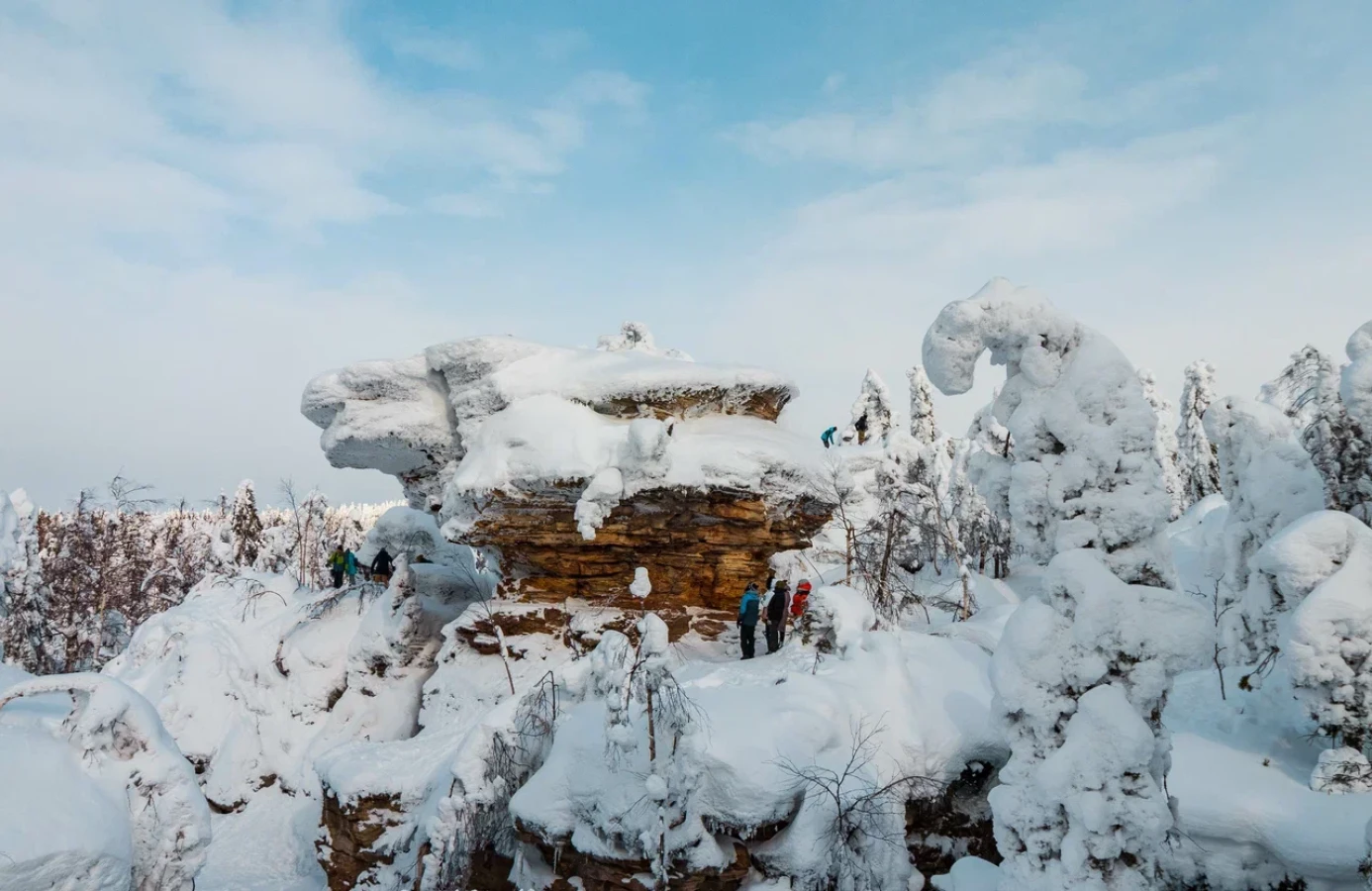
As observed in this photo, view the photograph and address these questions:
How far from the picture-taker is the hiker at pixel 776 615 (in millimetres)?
14469

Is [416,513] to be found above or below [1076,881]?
above

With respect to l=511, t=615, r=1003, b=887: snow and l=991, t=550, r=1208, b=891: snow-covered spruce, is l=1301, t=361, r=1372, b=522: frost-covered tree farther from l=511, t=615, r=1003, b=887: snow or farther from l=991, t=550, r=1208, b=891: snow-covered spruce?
l=991, t=550, r=1208, b=891: snow-covered spruce

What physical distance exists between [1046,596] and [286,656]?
55.6 feet

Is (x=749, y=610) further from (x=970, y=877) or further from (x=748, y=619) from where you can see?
(x=970, y=877)

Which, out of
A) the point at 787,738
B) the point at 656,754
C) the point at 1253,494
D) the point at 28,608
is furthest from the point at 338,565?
the point at 1253,494

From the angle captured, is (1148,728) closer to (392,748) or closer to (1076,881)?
(1076,881)

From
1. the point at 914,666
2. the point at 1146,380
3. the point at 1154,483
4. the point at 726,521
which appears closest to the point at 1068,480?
the point at 1154,483

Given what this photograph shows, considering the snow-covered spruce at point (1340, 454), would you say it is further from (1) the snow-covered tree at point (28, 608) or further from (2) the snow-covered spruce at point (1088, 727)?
(1) the snow-covered tree at point (28, 608)

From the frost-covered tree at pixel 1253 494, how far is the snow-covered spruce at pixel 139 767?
13543mm

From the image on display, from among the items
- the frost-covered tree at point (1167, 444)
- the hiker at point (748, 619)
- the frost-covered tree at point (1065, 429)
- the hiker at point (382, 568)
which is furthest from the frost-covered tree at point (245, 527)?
the frost-covered tree at point (1167, 444)

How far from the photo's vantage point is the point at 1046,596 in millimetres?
8094

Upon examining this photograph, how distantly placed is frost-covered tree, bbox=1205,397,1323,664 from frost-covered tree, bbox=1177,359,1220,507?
2893 cm

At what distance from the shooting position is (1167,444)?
155 feet

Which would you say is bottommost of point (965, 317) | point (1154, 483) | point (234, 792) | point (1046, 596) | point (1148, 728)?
point (234, 792)
